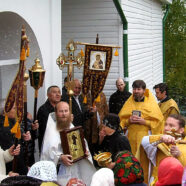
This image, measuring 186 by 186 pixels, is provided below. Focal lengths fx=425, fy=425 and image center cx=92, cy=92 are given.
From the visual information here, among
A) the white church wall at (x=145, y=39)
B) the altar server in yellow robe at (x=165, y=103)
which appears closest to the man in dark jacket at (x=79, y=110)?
the altar server in yellow robe at (x=165, y=103)

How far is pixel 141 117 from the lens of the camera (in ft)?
25.2

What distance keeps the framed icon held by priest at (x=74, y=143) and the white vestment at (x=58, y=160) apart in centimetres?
20

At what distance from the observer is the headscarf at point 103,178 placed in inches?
136

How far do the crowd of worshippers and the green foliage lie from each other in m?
9.61

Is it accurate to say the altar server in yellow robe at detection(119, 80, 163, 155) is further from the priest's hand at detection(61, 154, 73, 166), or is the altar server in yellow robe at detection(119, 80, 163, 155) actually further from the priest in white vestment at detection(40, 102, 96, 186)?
the priest's hand at detection(61, 154, 73, 166)

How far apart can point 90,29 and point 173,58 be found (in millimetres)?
8058

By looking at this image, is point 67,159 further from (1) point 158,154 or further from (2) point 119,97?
(2) point 119,97

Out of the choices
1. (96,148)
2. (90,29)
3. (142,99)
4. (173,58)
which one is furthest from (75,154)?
(173,58)

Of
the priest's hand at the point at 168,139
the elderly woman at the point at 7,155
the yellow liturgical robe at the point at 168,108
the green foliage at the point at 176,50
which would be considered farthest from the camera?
the green foliage at the point at 176,50

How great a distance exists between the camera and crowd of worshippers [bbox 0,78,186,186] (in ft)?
11.7

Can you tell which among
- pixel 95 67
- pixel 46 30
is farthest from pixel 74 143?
pixel 46 30

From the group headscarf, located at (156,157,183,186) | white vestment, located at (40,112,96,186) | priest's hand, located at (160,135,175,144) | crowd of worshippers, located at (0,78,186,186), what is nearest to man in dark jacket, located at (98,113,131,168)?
crowd of worshippers, located at (0,78,186,186)

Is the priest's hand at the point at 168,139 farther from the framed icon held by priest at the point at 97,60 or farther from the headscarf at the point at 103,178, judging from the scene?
the framed icon held by priest at the point at 97,60

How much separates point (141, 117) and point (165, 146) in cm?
290
